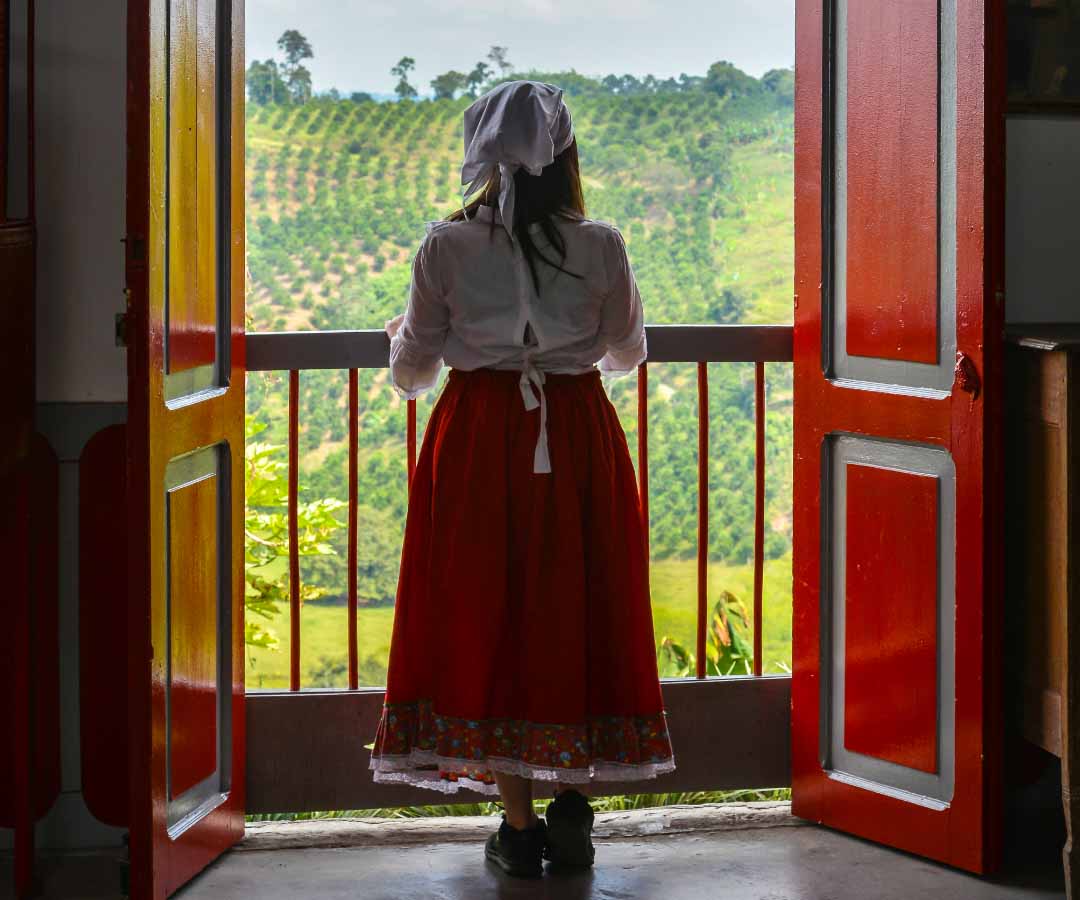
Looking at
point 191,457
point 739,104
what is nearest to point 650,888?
point 191,457

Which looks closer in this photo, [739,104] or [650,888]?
[650,888]

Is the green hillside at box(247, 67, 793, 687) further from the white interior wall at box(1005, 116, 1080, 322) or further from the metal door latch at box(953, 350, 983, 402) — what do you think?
the metal door latch at box(953, 350, 983, 402)

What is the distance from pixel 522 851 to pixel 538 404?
91 cm

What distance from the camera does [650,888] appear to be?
2.46 m

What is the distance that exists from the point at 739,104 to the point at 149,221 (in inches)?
214

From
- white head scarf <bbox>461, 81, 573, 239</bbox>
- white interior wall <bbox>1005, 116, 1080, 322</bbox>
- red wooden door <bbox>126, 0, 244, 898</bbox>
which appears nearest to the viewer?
red wooden door <bbox>126, 0, 244, 898</bbox>

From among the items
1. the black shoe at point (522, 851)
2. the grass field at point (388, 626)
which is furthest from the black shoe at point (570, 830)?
the grass field at point (388, 626)

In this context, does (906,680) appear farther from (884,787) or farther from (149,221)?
(149,221)

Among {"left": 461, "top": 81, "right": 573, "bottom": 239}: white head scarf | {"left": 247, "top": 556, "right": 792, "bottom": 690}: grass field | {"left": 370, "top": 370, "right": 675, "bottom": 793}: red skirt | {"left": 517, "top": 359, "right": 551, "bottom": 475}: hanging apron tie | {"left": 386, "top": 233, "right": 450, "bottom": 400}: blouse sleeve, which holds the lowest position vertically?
{"left": 247, "top": 556, "right": 792, "bottom": 690}: grass field

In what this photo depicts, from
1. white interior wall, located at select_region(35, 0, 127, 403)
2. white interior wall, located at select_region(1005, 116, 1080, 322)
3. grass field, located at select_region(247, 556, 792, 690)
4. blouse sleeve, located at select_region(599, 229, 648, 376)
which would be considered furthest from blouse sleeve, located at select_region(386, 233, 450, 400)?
grass field, located at select_region(247, 556, 792, 690)

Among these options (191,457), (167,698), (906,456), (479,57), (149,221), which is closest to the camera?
(149,221)

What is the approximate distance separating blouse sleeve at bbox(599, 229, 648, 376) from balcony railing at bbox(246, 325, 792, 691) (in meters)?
0.24

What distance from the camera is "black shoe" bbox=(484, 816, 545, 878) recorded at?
2486 millimetres

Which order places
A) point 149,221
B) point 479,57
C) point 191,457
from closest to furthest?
point 149,221
point 191,457
point 479,57
